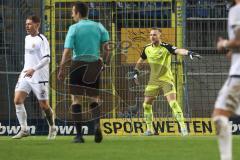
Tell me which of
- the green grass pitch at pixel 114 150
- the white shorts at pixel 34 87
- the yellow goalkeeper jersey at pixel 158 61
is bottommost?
the green grass pitch at pixel 114 150

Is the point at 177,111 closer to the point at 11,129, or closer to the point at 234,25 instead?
the point at 11,129

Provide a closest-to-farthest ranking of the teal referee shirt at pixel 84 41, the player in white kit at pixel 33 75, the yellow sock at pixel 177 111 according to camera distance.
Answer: the teal referee shirt at pixel 84 41 → the player in white kit at pixel 33 75 → the yellow sock at pixel 177 111

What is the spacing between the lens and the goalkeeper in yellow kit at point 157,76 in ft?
54.5

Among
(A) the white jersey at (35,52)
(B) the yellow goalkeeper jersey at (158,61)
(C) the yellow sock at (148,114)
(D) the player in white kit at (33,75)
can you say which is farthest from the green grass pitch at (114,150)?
(B) the yellow goalkeeper jersey at (158,61)

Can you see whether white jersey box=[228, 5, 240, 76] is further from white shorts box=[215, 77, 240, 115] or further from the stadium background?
the stadium background

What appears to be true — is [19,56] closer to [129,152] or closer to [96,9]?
[96,9]

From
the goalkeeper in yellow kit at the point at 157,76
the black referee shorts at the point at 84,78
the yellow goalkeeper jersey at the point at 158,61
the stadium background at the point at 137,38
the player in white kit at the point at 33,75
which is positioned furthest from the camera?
the stadium background at the point at 137,38

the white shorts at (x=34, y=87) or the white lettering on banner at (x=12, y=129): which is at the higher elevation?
the white shorts at (x=34, y=87)

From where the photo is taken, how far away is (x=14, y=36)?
60.9 ft

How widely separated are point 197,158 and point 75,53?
3492mm

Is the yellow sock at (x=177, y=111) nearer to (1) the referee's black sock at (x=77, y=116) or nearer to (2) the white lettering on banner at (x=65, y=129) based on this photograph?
(2) the white lettering on banner at (x=65, y=129)

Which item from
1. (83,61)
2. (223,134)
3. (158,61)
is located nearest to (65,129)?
(158,61)

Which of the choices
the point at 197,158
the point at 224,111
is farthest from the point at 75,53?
the point at 224,111

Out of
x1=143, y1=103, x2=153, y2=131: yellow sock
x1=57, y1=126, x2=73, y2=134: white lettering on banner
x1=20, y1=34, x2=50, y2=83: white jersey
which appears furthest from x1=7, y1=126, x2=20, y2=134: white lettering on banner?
x1=20, y1=34, x2=50, y2=83: white jersey
